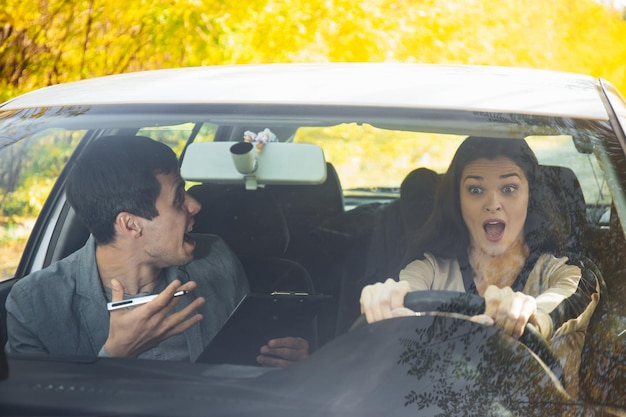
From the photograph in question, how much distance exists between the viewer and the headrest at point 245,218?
3287mm

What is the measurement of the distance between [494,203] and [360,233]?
2.94 ft

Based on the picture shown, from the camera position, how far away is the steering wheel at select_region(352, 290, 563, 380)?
1.94 meters

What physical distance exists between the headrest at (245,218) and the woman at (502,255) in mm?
870

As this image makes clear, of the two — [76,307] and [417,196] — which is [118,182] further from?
[417,196]

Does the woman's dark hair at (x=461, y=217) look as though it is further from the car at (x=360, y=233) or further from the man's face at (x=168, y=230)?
the man's face at (x=168, y=230)

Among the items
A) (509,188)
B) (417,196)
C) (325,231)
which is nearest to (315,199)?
(325,231)

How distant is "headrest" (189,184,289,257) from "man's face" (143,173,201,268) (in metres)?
0.63

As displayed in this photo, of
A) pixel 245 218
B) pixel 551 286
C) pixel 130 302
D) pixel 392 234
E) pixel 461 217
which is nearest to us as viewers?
pixel 551 286

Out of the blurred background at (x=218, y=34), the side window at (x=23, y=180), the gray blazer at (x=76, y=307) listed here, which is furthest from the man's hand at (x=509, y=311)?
the blurred background at (x=218, y=34)

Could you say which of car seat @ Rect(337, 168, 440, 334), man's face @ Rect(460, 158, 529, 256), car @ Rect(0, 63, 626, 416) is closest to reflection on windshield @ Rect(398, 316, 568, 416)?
car @ Rect(0, 63, 626, 416)

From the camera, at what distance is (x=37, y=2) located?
6238 millimetres

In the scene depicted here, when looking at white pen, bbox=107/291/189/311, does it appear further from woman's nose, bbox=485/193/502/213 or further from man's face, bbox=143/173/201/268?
woman's nose, bbox=485/193/502/213

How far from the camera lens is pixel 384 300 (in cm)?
216

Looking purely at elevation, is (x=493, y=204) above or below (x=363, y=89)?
below
